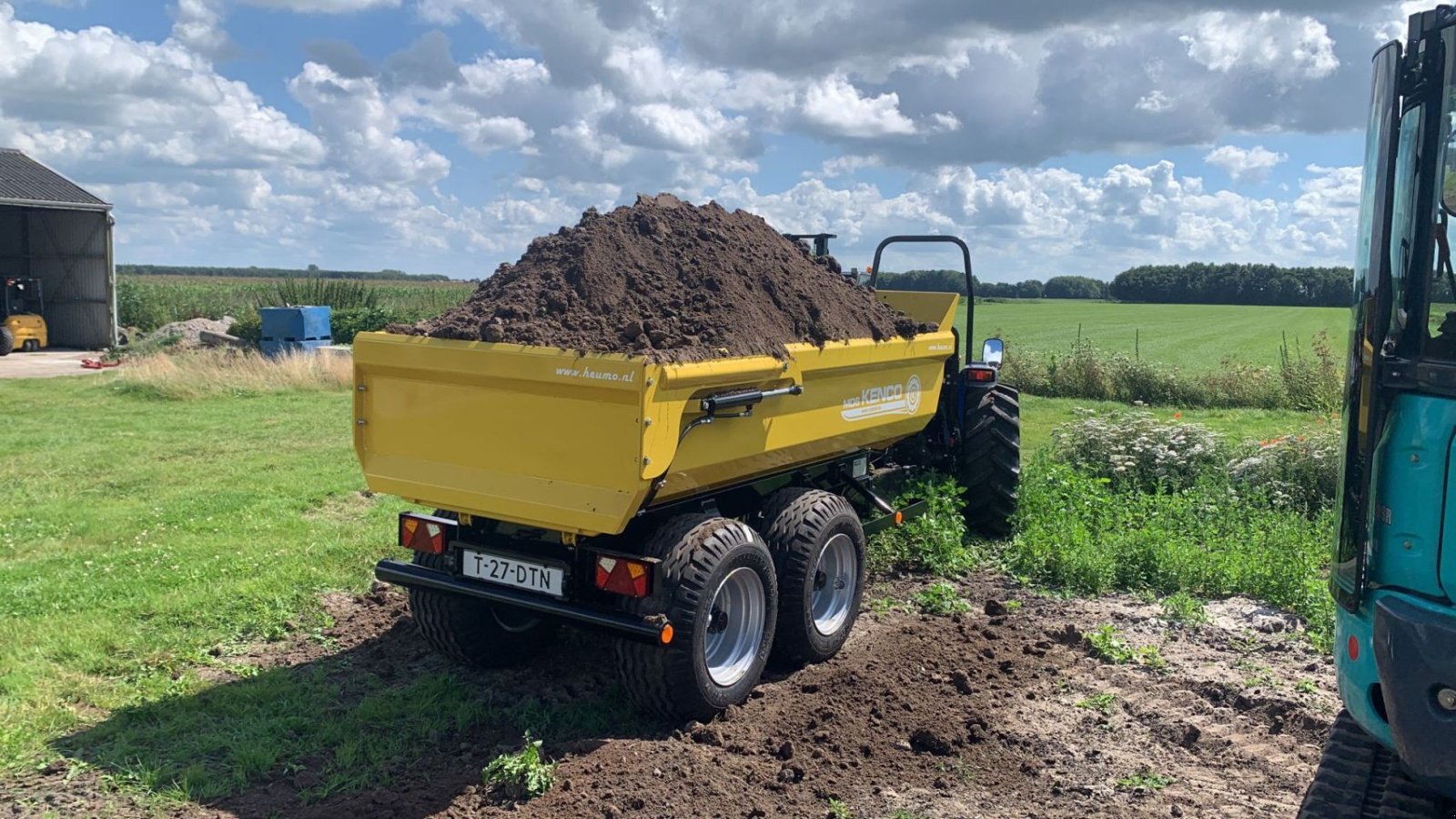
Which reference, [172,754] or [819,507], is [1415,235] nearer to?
[819,507]

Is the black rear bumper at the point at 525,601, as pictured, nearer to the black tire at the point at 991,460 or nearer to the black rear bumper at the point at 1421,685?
the black rear bumper at the point at 1421,685

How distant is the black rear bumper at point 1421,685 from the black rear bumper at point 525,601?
97.1 inches

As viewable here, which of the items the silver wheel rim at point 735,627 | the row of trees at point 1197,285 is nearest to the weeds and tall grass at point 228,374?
the silver wheel rim at point 735,627

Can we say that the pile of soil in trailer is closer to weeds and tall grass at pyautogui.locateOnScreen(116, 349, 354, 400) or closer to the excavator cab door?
the excavator cab door

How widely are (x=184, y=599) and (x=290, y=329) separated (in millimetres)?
15107

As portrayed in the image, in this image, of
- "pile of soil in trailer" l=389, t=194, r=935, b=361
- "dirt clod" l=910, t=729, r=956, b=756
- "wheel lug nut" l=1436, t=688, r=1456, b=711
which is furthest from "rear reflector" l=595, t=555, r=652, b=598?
"wheel lug nut" l=1436, t=688, r=1456, b=711

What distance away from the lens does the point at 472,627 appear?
5074mm

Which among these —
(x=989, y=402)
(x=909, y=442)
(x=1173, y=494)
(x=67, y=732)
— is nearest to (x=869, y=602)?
(x=909, y=442)

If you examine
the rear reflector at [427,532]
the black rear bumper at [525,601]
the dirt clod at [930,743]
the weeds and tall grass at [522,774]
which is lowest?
the dirt clod at [930,743]

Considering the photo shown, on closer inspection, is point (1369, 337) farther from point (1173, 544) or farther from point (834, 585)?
point (1173, 544)

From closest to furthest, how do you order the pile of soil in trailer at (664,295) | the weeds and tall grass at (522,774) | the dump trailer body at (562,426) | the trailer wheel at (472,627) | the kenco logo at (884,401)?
the weeds and tall grass at (522,774) → the dump trailer body at (562,426) → the pile of soil in trailer at (664,295) → the trailer wheel at (472,627) → the kenco logo at (884,401)

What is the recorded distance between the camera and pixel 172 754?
4211mm

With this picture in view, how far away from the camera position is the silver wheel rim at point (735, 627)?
4.63 meters

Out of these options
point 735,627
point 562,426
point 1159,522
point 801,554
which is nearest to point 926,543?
point 1159,522
